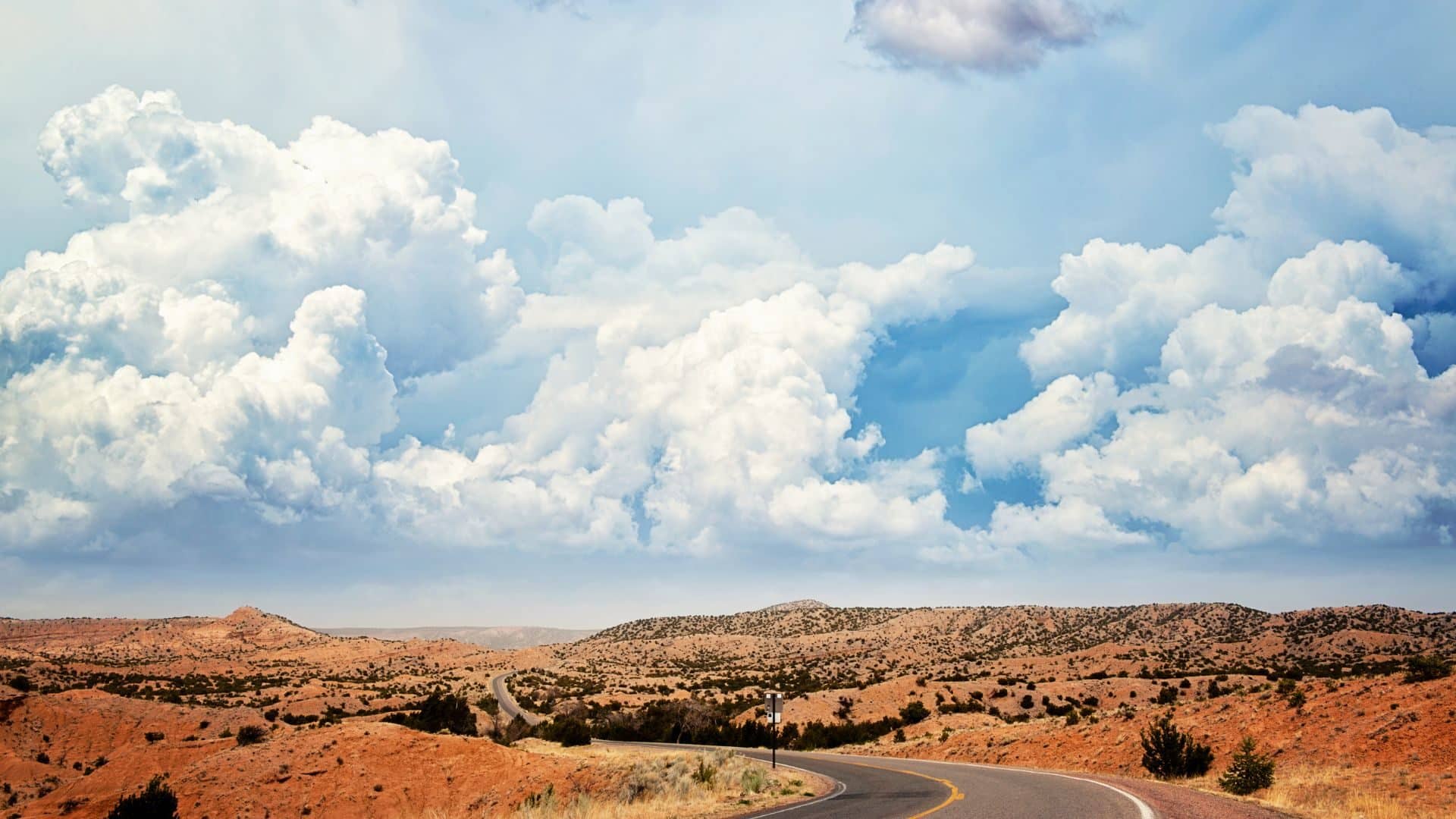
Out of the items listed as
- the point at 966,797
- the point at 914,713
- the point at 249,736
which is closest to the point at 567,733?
the point at 249,736

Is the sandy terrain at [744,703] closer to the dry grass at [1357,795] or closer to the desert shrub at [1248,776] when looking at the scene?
the dry grass at [1357,795]

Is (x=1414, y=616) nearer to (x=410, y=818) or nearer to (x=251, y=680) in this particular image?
(x=410, y=818)

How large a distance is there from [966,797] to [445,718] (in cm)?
4106

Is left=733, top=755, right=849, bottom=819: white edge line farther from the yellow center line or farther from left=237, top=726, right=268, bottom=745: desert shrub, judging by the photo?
left=237, top=726, right=268, bottom=745: desert shrub

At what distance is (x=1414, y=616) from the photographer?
333 feet

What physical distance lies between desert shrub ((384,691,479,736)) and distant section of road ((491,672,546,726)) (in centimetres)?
310

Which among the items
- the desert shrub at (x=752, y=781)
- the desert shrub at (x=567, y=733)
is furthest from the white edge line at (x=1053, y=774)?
the desert shrub at (x=567, y=733)

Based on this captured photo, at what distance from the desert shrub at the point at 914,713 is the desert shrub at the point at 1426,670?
27.6 m

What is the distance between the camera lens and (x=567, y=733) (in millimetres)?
44906

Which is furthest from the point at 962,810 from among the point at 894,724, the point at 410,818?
the point at 894,724

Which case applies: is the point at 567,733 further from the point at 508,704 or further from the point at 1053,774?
the point at 508,704

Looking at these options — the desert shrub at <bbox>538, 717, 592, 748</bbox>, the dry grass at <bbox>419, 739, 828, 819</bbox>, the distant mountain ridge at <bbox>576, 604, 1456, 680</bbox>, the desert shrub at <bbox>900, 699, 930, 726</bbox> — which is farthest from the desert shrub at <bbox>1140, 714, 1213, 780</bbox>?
the distant mountain ridge at <bbox>576, 604, 1456, 680</bbox>

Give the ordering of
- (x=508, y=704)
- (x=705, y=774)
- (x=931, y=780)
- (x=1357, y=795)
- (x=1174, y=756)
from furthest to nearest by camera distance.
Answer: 1. (x=508, y=704)
2. (x=1174, y=756)
3. (x=931, y=780)
4. (x=705, y=774)
5. (x=1357, y=795)

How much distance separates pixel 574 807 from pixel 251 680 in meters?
81.7
